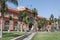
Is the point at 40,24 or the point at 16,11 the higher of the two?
the point at 16,11

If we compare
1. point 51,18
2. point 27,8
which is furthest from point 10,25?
point 51,18

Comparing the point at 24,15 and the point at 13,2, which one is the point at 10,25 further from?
the point at 13,2

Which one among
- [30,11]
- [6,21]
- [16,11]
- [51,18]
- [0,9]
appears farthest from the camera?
[51,18]

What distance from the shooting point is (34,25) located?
129375 millimetres

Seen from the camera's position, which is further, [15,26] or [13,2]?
[15,26]

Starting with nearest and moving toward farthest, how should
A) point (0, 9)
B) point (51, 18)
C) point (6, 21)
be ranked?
1. point (0, 9)
2. point (6, 21)
3. point (51, 18)

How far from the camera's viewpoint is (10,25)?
113 metres

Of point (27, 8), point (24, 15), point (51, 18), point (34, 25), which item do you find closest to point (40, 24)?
point (34, 25)

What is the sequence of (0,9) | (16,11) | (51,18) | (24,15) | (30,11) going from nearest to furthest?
1. (0,9)
2. (24,15)
3. (16,11)
4. (30,11)
5. (51,18)

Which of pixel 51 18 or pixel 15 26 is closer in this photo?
pixel 15 26

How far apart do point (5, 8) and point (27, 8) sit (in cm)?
8894

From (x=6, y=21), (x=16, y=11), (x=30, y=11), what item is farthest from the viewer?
(x=30, y=11)

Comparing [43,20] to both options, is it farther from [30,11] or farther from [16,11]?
[16,11]

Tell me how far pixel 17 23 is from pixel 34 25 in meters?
15.6
